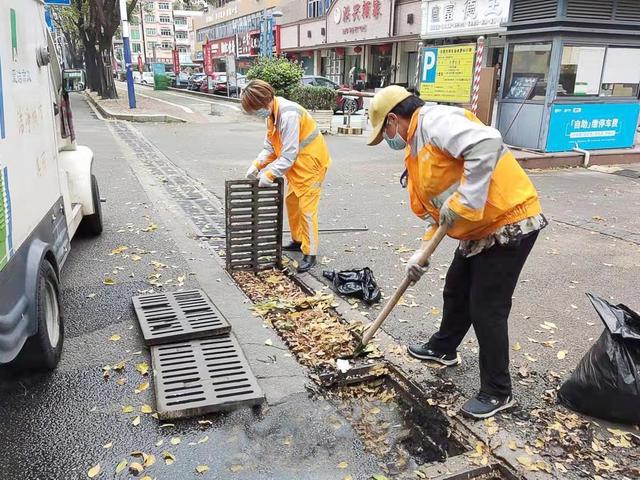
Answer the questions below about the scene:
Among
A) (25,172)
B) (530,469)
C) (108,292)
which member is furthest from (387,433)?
(108,292)

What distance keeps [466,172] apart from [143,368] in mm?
2226

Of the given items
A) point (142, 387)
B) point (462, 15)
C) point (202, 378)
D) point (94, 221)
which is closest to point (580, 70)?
point (462, 15)

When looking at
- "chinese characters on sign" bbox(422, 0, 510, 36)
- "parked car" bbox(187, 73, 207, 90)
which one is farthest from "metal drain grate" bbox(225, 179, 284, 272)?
"parked car" bbox(187, 73, 207, 90)

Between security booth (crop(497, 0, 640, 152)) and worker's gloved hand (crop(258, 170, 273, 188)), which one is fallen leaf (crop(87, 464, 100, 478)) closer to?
worker's gloved hand (crop(258, 170, 273, 188))

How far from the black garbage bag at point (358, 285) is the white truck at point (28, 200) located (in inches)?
81.6

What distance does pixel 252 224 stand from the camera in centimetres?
481

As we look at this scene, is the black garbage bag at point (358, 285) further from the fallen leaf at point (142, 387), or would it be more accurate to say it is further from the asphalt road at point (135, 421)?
the fallen leaf at point (142, 387)

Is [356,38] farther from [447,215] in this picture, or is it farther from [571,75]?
[447,215]

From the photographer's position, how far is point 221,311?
412cm

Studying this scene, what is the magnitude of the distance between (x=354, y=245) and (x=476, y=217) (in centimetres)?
334

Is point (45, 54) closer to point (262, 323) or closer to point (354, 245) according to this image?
point (262, 323)

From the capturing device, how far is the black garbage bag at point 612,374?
2.73 m

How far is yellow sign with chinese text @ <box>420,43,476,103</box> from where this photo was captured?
1169 cm

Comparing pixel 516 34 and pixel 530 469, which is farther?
pixel 516 34
